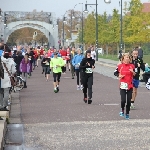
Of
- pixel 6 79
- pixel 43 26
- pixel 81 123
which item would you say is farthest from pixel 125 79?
pixel 43 26

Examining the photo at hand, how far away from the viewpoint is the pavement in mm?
11469

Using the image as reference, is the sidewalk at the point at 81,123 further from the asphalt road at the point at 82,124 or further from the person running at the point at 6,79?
the person running at the point at 6,79

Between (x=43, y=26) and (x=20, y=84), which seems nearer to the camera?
(x=20, y=84)

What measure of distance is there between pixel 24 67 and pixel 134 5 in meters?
51.0

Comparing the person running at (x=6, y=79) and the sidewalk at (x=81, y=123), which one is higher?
the person running at (x=6, y=79)

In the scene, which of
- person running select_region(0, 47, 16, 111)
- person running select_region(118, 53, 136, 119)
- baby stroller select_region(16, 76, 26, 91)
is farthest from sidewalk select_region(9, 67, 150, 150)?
baby stroller select_region(16, 76, 26, 91)

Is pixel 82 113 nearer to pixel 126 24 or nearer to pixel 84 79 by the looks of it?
pixel 84 79

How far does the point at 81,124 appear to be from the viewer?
14297 millimetres

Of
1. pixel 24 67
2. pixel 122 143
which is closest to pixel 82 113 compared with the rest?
pixel 122 143

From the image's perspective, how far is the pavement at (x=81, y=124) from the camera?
11.5 m

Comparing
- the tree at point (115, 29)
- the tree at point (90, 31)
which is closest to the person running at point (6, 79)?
the tree at point (115, 29)

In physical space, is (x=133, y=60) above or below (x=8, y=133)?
above

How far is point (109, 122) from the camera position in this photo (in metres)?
14.6

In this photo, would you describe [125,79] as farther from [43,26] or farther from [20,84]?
[43,26]
